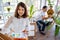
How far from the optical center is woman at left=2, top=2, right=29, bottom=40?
2.98 m

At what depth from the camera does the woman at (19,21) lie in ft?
9.77

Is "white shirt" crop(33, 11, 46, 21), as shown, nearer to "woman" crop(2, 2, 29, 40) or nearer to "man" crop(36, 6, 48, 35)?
"man" crop(36, 6, 48, 35)

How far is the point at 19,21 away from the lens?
3.03 meters

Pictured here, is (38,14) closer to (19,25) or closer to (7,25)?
(19,25)

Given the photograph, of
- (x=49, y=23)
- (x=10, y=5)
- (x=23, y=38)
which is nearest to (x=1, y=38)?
(x=23, y=38)

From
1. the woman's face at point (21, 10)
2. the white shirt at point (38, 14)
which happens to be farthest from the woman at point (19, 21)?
the white shirt at point (38, 14)

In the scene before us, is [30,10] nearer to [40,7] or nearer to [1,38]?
[40,7]

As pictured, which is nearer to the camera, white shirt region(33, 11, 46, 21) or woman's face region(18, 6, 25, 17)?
woman's face region(18, 6, 25, 17)

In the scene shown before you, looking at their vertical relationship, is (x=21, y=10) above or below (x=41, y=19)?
above

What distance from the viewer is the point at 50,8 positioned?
346cm

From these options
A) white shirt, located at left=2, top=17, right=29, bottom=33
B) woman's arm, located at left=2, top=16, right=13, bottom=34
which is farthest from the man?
woman's arm, located at left=2, top=16, right=13, bottom=34

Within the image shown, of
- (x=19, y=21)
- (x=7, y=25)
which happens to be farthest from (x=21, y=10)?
(x=7, y=25)

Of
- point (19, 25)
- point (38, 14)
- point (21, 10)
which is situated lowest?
point (19, 25)

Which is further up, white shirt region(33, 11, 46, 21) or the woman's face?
the woman's face
